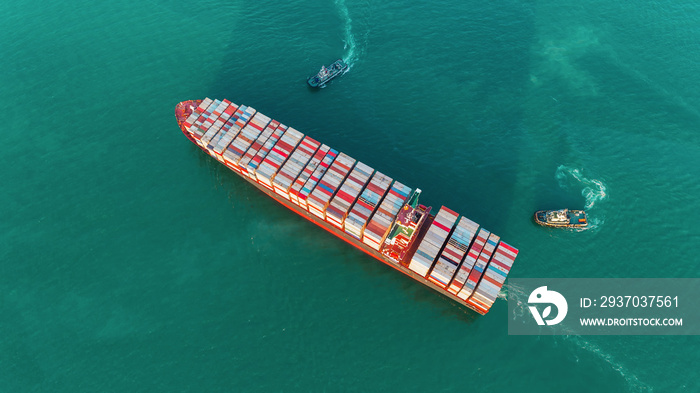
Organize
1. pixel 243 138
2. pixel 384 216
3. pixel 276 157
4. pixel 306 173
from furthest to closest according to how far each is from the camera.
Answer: pixel 243 138, pixel 276 157, pixel 306 173, pixel 384 216

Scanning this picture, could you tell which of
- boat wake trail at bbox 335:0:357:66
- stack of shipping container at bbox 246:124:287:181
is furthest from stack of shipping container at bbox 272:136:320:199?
boat wake trail at bbox 335:0:357:66

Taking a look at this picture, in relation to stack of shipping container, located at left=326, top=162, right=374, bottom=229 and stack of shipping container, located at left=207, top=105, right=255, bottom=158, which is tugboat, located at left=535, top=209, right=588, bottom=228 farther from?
stack of shipping container, located at left=207, top=105, right=255, bottom=158

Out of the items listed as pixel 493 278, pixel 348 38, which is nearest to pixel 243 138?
pixel 348 38

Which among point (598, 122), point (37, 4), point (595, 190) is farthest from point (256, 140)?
point (37, 4)

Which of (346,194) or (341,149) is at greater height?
(346,194)

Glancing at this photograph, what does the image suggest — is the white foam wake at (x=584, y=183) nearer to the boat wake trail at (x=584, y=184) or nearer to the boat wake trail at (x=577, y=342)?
the boat wake trail at (x=584, y=184)

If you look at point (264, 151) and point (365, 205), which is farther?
point (264, 151)

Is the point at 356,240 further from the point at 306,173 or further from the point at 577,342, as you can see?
the point at 577,342

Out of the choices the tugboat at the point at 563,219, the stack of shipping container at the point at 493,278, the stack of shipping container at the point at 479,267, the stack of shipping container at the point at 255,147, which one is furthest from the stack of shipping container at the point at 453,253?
the stack of shipping container at the point at 255,147
